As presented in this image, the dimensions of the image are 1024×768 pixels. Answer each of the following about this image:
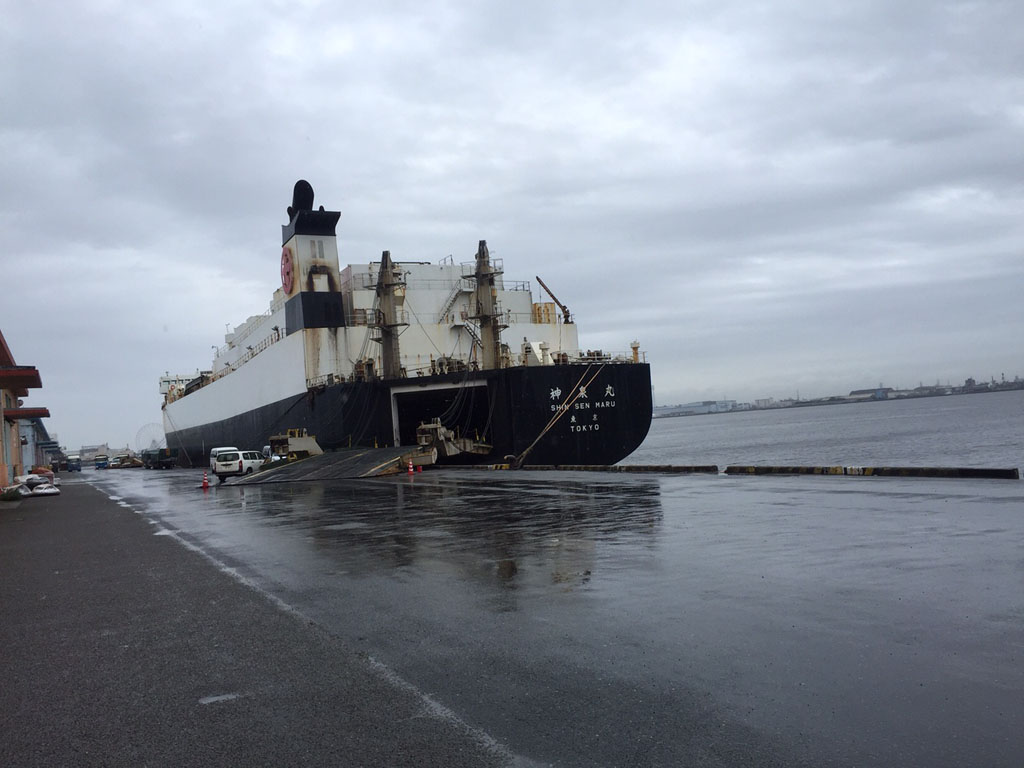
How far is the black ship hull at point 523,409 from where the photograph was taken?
31.8m

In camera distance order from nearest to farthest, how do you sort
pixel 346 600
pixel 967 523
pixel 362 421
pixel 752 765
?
pixel 752 765 < pixel 346 600 < pixel 967 523 < pixel 362 421

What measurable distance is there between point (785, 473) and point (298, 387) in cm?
2808

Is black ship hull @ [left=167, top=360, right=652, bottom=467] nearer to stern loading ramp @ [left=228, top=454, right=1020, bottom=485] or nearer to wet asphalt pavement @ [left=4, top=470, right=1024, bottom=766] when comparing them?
stern loading ramp @ [left=228, top=454, right=1020, bottom=485]

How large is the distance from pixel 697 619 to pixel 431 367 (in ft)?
97.2

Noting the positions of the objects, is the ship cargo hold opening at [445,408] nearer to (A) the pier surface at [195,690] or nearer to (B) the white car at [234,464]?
(B) the white car at [234,464]

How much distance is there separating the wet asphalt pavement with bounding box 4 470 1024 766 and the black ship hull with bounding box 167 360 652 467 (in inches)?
710

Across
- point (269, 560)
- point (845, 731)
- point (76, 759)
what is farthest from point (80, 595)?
point (845, 731)

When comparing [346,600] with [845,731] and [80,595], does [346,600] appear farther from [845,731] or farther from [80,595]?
[845,731]

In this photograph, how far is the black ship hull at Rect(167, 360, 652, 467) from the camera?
3180cm

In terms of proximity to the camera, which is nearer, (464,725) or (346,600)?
(464,725)

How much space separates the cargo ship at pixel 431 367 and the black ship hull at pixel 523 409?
0.16 feet

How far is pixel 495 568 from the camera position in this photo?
354 inches

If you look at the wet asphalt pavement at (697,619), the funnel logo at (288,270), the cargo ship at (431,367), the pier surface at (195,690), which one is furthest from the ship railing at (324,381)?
the pier surface at (195,690)

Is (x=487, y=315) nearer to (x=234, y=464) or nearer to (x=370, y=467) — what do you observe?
(x=370, y=467)
